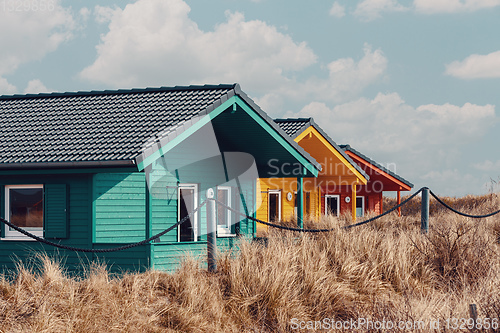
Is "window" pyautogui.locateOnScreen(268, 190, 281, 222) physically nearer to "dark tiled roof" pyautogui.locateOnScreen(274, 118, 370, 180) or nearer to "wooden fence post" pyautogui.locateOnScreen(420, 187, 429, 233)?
"dark tiled roof" pyautogui.locateOnScreen(274, 118, 370, 180)

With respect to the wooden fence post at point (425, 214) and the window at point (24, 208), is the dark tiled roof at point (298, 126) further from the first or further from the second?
the window at point (24, 208)

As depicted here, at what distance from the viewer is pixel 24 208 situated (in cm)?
1390

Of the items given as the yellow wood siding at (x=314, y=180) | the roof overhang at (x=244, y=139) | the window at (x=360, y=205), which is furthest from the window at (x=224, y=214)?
the window at (x=360, y=205)

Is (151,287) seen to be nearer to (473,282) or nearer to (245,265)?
(245,265)

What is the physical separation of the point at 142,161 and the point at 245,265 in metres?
3.60

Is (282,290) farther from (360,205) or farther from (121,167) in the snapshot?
(360,205)

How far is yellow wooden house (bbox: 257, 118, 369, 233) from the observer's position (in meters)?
20.6

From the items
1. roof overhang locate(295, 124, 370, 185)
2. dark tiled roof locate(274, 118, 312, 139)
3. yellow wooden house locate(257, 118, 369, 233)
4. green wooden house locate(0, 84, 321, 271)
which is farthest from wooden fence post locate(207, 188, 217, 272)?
roof overhang locate(295, 124, 370, 185)

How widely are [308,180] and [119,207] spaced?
13.1m

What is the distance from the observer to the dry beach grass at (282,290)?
287 inches

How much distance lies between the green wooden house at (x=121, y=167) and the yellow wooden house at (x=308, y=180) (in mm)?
4376

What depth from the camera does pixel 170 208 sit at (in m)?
14.5

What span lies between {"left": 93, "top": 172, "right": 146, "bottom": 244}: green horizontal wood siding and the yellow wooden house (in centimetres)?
626

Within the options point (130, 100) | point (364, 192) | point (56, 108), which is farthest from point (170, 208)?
point (364, 192)
